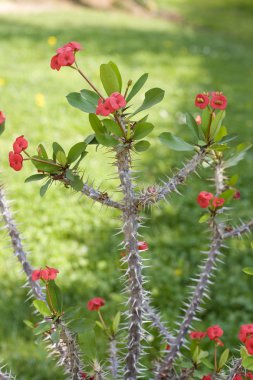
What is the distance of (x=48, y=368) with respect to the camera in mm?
2795

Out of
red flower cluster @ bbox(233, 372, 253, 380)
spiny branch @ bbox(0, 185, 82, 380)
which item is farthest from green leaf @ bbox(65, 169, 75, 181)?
red flower cluster @ bbox(233, 372, 253, 380)

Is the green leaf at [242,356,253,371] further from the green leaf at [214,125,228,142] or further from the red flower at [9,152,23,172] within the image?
the red flower at [9,152,23,172]

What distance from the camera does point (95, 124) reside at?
1475mm

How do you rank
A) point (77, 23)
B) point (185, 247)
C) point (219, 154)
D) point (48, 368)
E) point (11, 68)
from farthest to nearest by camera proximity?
point (77, 23) → point (11, 68) → point (185, 247) → point (48, 368) → point (219, 154)

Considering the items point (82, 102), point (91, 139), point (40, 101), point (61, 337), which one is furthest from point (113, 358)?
point (40, 101)

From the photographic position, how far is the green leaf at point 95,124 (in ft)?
4.79

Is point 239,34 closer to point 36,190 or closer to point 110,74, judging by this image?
point 36,190

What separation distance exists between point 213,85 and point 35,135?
412cm

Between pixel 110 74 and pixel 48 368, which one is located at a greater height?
pixel 110 74

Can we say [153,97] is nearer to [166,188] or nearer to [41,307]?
[166,188]

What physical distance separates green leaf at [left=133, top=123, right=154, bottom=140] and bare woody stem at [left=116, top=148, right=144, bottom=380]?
0.24 feet

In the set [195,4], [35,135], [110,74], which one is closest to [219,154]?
[110,74]

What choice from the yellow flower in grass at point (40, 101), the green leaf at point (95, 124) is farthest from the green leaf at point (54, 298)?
the yellow flower in grass at point (40, 101)

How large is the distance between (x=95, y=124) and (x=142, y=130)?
13 cm
